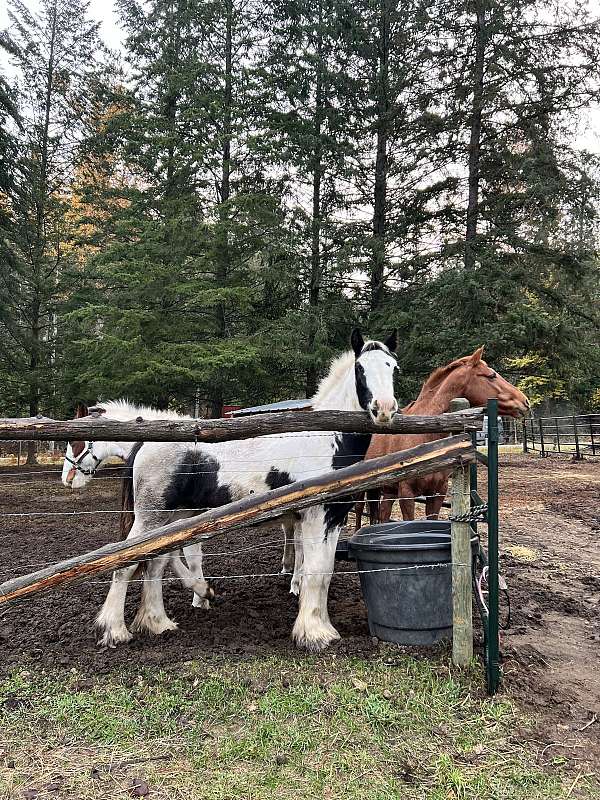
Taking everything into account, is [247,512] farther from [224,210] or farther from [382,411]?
[224,210]

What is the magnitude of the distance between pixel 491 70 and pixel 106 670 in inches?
561

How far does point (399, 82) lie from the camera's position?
44.9 feet

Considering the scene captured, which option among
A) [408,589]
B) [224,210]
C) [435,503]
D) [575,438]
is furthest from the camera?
[575,438]

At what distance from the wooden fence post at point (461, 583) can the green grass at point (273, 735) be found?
0.55ft

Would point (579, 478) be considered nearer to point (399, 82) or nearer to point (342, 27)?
point (399, 82)

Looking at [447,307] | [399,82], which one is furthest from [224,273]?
[399,82]

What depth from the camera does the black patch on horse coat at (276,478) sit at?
13.7 ft

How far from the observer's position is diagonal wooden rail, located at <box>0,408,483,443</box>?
125 inches

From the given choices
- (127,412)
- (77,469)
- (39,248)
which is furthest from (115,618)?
(39,248)

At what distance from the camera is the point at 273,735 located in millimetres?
2758

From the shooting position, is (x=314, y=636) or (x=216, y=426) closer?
(x=216, y=426)

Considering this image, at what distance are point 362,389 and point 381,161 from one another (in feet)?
40.4

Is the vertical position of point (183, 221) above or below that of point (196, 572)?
above

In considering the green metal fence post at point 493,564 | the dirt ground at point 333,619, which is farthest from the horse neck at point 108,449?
the green metal fence post at point 493,564
